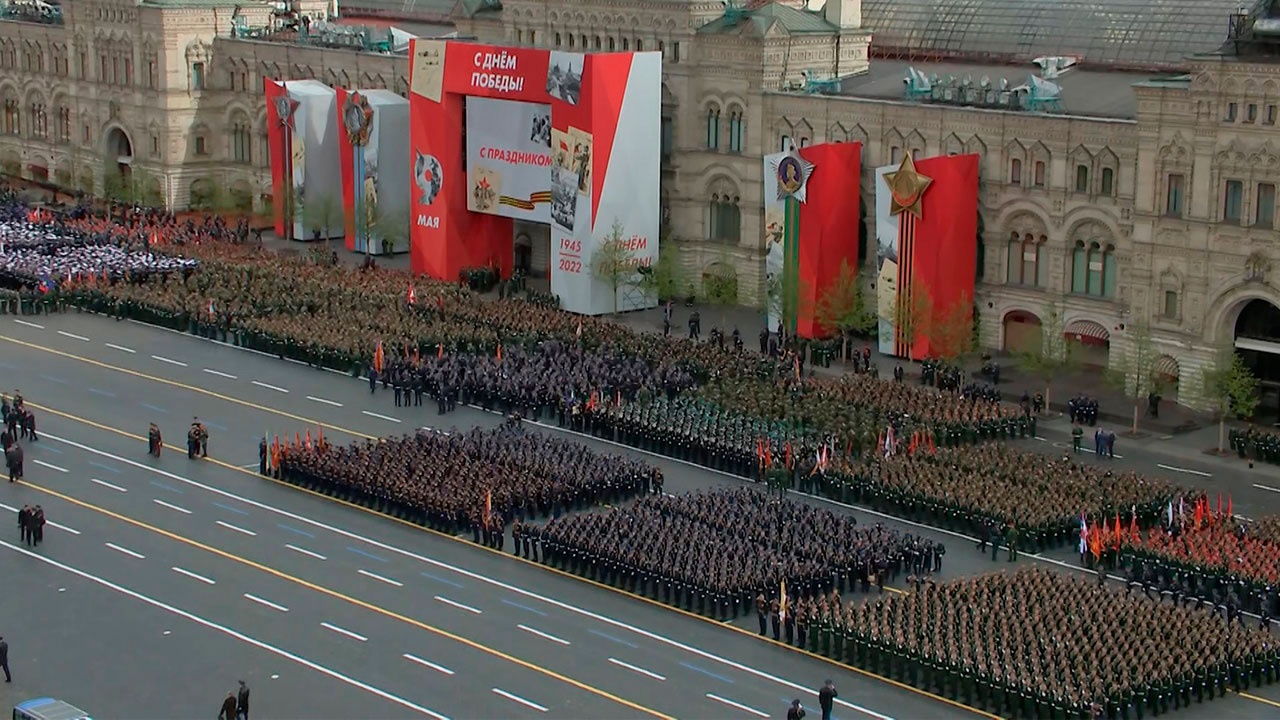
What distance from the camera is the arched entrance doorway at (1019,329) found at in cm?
8431

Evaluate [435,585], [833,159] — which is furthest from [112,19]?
[435,585]

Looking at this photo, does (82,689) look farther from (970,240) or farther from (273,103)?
(273,103)

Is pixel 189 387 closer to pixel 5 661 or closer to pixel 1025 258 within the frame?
pixel 5 661

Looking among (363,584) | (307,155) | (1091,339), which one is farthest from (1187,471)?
(307,155)

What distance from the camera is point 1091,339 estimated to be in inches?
3241

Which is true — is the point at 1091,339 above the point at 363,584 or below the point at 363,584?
above

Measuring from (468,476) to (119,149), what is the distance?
69.8m

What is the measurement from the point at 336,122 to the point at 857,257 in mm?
34043

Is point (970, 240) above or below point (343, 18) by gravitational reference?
below

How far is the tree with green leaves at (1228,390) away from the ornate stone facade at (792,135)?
1843 millimetres

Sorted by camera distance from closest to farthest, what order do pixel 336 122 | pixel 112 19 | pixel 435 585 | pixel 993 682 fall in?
pixel 993 682
pixel 435 585
pixel 336 122
pixel 112 19

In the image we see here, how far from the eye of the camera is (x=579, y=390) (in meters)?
76.1

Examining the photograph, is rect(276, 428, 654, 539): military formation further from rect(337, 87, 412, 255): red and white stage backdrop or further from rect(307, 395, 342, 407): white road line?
rect(337, 87, 412, 255): red and white stage backdrop

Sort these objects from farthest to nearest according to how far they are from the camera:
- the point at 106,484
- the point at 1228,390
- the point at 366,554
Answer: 1. the point at 1228,390
2. the point at 106,484
3. the point at 366,554
